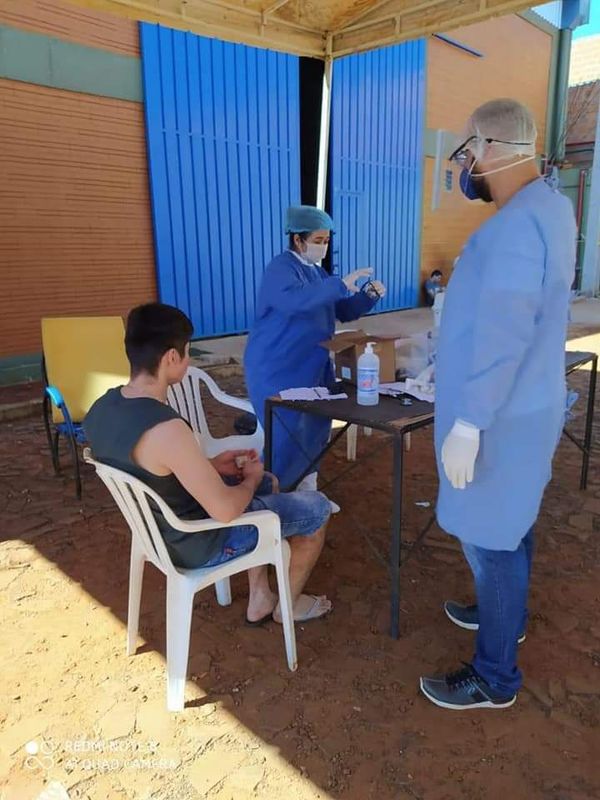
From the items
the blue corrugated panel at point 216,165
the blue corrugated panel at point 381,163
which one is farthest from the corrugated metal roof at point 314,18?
the blue corrugated panel at point 381,163

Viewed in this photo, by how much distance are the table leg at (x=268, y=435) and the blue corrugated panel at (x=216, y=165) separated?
568 cm

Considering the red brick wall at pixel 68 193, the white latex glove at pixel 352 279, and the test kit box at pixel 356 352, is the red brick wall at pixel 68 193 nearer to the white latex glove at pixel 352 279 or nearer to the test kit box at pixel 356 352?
the white latex glove at pixel 352 279

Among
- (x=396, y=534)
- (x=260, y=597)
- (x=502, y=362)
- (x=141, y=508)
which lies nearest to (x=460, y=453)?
(x=502, y=362)

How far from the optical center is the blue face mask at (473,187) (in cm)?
198

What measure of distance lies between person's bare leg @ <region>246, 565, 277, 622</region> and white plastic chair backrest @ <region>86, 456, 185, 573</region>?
585mm

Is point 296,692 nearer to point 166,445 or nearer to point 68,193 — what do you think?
point 166,445

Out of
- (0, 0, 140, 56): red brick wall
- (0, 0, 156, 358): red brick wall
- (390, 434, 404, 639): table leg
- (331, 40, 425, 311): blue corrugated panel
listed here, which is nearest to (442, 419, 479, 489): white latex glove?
(390, 434, 404, 639): table leg

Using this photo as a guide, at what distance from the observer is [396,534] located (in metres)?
2.50

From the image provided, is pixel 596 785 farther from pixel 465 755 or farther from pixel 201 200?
pixel 201 200

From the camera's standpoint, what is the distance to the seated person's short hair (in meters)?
1.95

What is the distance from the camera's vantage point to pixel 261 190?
9258 mm

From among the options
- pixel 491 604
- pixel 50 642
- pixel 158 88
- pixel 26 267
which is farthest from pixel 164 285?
pixel 491 604

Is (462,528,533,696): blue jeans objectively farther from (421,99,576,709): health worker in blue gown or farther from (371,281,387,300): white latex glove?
(371,281,387,300): white latex glove

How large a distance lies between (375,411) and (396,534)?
1.71 feet
